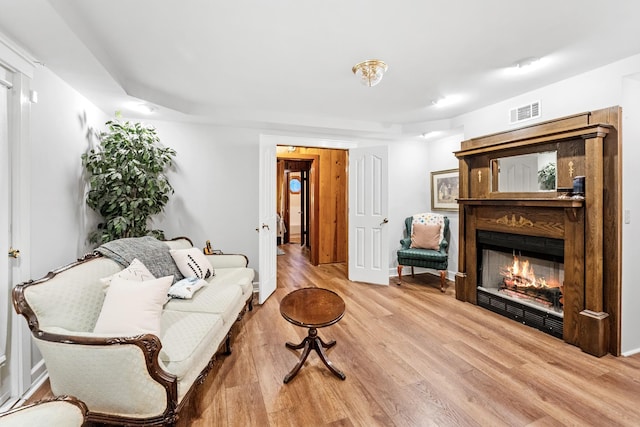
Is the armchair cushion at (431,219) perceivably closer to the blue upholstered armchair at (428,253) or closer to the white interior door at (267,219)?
the blue upholstered armchair at (428,253)

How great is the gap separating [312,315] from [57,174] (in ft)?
7.55

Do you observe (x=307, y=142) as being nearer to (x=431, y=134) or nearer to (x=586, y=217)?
(x=431, y=134)

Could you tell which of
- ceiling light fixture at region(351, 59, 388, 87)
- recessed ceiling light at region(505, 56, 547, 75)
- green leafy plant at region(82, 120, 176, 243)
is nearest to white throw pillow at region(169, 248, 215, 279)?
green leafy plant at region(82, 120, 176, 243)

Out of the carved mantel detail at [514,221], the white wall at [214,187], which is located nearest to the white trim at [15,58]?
the white wall at [214,187]

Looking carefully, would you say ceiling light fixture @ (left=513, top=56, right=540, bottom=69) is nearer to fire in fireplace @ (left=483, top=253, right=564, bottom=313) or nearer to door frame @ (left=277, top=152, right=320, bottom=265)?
fire in fireplace @ (left=483, top=253, right=564, bottom=313)

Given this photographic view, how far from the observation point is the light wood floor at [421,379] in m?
1.67

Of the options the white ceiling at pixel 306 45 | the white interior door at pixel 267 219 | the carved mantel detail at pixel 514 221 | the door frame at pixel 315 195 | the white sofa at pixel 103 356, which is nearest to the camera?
the white sofa at pixel 103 356

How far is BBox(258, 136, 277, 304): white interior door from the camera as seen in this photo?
351 centimetres

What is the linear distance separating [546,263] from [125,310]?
3597mm

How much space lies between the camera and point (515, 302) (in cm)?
297

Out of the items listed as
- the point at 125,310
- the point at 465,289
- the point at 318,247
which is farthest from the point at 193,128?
the point at 465,289

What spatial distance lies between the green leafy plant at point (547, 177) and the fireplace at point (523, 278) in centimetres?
50

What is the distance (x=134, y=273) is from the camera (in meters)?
2.00

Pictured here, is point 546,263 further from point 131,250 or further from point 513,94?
point 131,250
